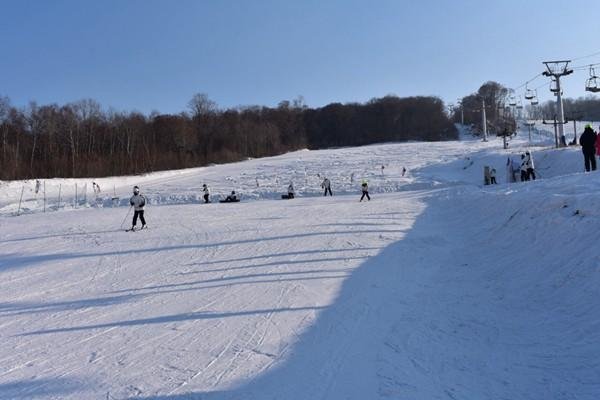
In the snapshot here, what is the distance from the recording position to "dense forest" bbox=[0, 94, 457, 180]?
7269cm

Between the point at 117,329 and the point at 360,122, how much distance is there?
120101mm

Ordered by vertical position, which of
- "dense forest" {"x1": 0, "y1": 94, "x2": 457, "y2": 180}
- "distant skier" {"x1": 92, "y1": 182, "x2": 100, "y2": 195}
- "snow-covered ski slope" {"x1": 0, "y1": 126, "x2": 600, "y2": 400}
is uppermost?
"dense forest" {"x1": 0, "y1": 94, "x2": 457, "y2": 180}

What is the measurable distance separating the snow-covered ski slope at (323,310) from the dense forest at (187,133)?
59.0 metres

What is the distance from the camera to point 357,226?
696 inches

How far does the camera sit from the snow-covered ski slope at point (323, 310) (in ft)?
18.2

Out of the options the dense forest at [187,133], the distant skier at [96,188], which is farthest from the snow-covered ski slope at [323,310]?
the dense forest at [187,133]

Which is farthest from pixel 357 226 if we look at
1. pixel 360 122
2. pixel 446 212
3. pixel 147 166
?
pixel 360 122

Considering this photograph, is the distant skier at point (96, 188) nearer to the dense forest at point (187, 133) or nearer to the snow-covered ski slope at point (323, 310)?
the dense forest at point (187, 133)

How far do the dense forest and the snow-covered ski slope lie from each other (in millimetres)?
59041

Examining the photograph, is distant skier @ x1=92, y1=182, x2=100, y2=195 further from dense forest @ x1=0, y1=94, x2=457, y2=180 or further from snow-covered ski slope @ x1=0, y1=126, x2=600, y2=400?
snow-covered ski slope @ x1=0, y1=126, x2=600, y2=400

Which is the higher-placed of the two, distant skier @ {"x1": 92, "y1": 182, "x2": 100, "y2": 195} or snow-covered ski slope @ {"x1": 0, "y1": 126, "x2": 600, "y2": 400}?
distant skier @ {"x1": 92, "y1": 182, "x2": 100, "y2": 195}

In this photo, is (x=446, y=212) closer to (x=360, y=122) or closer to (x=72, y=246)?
(x=72, y=246)

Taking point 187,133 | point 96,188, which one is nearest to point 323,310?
point 96,188

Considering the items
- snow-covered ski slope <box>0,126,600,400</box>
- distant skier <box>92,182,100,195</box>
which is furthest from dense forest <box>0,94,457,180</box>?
snow-covered ski slope <box>0,126,600,400</box>
